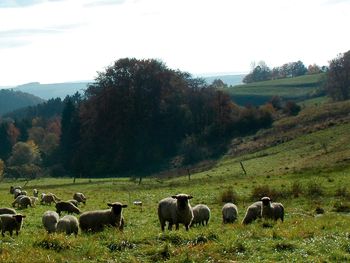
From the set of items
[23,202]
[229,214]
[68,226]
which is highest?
[68,226]

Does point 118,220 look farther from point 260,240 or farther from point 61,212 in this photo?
point 61,212

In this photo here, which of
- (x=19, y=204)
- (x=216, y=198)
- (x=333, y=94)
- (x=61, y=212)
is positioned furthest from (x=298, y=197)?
(x=333, y=94)

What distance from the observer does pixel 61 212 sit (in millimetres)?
31375

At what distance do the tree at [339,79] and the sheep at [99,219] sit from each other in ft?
348

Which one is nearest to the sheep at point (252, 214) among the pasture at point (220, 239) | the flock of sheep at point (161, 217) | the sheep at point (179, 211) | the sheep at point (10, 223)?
the flock of sheep at point (161, 217)

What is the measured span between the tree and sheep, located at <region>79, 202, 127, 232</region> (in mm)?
105999

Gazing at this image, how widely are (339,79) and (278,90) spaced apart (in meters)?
63.1

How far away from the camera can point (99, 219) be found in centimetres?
2012

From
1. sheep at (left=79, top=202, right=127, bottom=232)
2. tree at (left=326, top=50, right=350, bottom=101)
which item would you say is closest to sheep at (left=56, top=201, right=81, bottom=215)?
sheep at (left=79, top=202, right=127, bottom=232)

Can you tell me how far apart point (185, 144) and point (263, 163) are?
138 ft

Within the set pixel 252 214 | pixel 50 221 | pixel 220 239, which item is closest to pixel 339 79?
pixel 252 214

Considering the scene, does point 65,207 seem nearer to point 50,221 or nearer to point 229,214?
point 50,221

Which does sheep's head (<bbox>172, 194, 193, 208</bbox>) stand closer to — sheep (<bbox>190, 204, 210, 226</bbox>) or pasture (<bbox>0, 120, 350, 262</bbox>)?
pasture (<bbox>0, 120, 350, 262</bbox>)

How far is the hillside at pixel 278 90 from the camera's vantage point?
17130cm
